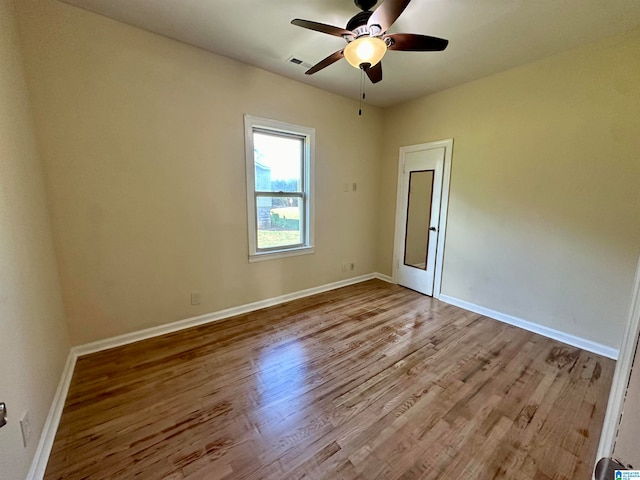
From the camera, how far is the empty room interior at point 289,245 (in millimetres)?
1460

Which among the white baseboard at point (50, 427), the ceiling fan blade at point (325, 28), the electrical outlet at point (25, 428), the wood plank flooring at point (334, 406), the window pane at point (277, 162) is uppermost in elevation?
the ceiling fan blade at point (325, 28)

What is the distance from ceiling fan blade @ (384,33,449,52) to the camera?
173 cm

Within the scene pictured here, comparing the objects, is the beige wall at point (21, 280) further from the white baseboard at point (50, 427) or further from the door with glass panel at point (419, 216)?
the door with glass panel at point (419, 216)

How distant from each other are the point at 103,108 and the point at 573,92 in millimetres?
4108

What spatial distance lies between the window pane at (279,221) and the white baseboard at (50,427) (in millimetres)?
1950

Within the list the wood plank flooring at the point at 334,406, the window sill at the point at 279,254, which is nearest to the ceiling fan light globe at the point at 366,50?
the window sill at the point at 279,254

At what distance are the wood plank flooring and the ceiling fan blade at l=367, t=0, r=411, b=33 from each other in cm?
245

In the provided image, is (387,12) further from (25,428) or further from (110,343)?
(110,343)

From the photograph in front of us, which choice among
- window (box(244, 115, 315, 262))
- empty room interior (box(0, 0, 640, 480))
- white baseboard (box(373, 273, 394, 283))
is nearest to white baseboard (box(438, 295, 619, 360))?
empty room interior (box(0, 0, 640, 480))

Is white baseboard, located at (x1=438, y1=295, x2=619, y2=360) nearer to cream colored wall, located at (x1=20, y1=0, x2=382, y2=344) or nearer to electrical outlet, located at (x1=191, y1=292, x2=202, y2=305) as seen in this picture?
cream colored wall, located at (x1=20, y1=0, x2=382, y2=344)

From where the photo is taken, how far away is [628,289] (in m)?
2.21

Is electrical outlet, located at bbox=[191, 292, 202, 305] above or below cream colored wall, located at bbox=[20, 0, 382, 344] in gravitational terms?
below

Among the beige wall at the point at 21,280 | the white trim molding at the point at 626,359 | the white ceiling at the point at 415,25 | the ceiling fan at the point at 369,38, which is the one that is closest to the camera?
the white trim molding at the point at 626,359

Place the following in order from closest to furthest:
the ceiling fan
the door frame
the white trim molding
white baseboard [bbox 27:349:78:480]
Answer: the white trim molding
white baseboard [bbox 27:349:78:480]
the ceiling fan
the door frame
